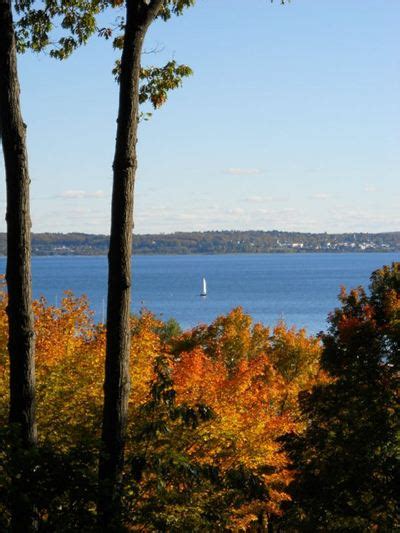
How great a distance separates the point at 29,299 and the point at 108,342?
3.82ft

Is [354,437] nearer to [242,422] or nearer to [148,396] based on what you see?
[242,422]

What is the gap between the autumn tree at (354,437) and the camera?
764 inches

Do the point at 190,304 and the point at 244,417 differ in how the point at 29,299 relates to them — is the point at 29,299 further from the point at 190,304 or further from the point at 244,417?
the point at 190,304

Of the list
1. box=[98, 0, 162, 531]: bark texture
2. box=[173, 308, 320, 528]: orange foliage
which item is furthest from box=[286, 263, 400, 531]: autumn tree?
box=[98, 0, 162, 531]: bark texture

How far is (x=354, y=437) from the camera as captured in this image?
20.4 m

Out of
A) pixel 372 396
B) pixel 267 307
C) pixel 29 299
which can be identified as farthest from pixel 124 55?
pixel 267 307

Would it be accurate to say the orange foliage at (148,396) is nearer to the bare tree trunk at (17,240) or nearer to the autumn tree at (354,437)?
the autumn tree at (354,437)

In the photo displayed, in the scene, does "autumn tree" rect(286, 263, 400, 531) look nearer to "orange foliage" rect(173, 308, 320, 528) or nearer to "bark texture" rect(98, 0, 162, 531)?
"orange foliage" rect(173, 308, 320, 528)

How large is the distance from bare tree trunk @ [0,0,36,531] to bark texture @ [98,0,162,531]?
965 millimetres

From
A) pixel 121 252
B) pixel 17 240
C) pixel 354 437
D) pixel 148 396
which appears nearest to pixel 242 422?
pixel 354 437

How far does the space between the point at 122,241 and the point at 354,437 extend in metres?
11.3

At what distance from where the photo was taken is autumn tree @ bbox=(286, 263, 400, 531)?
19406 millimetres

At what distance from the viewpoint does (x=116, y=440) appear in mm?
10977

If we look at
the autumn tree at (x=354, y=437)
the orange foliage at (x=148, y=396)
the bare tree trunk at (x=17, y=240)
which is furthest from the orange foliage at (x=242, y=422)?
Answer: the bare tree trunk at (x=17, y=240)
